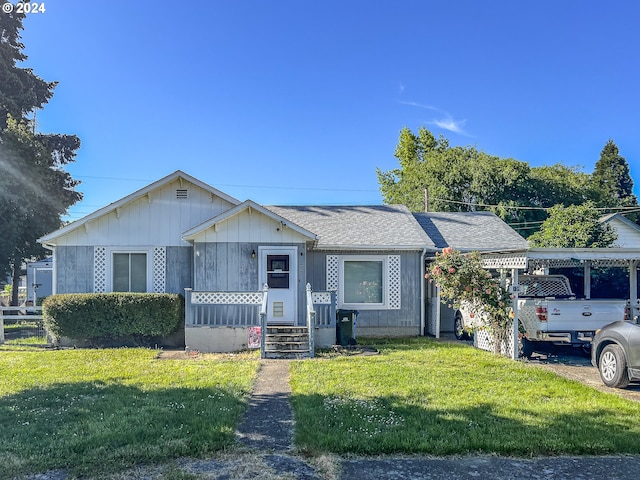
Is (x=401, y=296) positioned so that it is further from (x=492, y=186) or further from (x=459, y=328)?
(x=492, y=186)

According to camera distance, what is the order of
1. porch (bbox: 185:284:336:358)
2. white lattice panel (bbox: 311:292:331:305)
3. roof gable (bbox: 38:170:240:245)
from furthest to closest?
roof gable (bbox: 38:170:240:245), white lattice panel (bbox: 311:292:331:305), porch (bbox: 185:284:336:358)

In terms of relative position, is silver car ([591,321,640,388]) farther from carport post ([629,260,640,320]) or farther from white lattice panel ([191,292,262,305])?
white lattice panel ([191,292,262,305])

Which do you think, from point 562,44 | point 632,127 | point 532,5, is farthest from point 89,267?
point 632,127

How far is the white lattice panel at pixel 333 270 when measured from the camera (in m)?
14.3

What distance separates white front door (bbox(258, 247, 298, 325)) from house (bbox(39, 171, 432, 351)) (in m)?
Answer: 0.03

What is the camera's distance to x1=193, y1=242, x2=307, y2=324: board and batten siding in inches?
503

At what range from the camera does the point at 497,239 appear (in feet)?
53.2

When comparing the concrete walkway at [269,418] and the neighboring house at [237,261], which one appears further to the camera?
the neighboring house at [237,261]

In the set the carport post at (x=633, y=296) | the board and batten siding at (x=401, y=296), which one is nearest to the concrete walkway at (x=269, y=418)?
the board and batten siding at (x=401, y=296)

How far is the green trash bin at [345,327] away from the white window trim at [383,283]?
5.10 feet

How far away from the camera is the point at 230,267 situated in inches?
507

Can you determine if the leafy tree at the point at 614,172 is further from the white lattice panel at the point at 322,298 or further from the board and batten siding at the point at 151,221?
the board and batten siding at the point at 151,221

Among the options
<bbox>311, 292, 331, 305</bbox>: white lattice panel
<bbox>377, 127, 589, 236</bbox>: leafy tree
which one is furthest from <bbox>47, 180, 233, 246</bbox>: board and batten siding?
<bbox>377, 127, 589, 236</bbox>: leafy tree

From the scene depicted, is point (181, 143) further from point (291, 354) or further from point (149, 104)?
point (291, 354)
